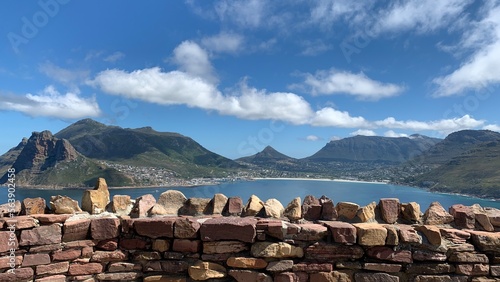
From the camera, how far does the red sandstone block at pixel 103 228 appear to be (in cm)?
430

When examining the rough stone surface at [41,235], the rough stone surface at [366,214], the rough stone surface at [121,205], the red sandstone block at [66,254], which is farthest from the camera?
the rough stone surface at [121,205]

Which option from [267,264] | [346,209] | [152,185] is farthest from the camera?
[152,185]

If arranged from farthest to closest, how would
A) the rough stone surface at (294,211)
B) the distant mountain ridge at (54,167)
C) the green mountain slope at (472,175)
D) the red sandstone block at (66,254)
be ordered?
the distant mountain ridge at (54,167) < the green mountain slope at (472,175) < the rough stone surface at (294,211) < the red sandstone block at (66,254)

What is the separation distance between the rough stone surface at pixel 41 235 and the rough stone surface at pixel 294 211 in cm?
322

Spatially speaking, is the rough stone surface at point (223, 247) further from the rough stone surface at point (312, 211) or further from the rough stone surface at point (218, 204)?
the rough stone surface at point (312, 211)

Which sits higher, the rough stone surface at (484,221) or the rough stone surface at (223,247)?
the rough stone surface at (484,221)

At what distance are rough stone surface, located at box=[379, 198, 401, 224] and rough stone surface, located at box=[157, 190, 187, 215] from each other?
324 centimetres

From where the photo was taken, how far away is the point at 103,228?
14.2ft

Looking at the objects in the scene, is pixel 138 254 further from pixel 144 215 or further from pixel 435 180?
pixel 435 180

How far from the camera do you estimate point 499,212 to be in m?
5.14

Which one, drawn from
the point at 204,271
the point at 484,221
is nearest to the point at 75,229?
the point at 204,271

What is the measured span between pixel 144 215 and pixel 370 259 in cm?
342

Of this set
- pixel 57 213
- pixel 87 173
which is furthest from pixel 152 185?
pixel 57 213

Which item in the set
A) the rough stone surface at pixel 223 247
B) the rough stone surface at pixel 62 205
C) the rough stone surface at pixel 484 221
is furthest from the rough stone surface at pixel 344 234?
the rough stone surface at pixel 62 205
